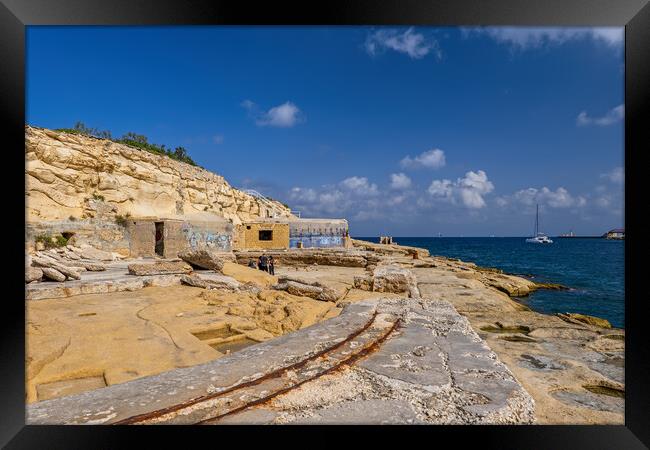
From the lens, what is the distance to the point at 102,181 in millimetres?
22844

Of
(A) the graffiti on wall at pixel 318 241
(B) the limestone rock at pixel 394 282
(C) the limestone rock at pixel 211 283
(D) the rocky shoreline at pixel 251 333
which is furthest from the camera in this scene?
(A) the graffiti on wall at pixel 318 241

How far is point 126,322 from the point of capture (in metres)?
6.10

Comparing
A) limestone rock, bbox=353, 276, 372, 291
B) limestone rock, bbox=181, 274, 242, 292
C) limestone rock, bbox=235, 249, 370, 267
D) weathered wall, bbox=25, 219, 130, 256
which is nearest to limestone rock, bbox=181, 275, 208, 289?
limestone rock, bbox=181, 274, 242, 292

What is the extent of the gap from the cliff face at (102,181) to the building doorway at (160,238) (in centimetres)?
256

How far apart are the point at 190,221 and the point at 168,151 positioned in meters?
18.1

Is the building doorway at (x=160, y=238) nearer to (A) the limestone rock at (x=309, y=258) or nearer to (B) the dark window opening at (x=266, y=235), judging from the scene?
(A) the limestone rock at (x=309, y=258)

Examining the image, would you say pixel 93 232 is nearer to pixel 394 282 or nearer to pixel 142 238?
pixel 142 238

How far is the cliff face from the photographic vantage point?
1984 cm

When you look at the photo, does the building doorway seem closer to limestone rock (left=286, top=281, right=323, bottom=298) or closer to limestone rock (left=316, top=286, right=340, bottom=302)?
limestone rock (left=286, top=281, right=323, bottom=298)

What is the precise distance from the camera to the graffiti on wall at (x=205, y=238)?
21469 millimetres

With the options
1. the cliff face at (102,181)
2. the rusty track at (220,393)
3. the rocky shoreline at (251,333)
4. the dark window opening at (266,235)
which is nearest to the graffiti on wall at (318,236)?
the dark window opening at (266,235)

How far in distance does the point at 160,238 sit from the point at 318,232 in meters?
14.3

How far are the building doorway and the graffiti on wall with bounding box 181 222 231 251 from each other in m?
1.18

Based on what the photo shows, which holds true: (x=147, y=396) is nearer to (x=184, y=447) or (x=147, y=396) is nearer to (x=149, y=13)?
(x=184, y=447)
